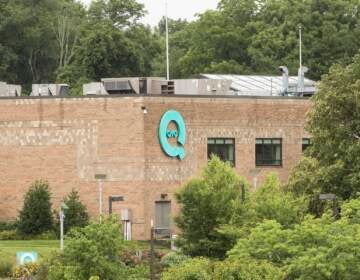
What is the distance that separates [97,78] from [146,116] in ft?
139

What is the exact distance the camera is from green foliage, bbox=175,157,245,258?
2307 inches

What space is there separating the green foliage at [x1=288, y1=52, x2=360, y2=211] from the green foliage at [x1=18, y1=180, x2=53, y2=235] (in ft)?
55.6

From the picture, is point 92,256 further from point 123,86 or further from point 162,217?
point 123,86

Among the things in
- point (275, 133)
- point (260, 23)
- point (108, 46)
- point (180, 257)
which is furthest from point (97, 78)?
point (180, 257)

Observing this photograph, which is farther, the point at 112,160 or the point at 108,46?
the point at 108,46

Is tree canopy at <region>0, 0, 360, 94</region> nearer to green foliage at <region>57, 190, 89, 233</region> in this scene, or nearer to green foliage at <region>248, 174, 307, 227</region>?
green foliage at <region>57, 190, 89, 233</region>

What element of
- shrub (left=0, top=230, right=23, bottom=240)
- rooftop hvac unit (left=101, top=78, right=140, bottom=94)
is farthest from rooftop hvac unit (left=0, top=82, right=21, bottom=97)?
shrub (left=0, top=230, right=23, bottom=240)

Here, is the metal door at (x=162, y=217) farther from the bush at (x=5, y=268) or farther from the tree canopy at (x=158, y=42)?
the tree canopy at (x=158, y=42)

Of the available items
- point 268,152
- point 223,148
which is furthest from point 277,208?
point 268,152

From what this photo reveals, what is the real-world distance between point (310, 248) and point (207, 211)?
12943 millimetres

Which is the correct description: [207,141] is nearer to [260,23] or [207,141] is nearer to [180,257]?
[180,257]

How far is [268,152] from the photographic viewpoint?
82.2 meters

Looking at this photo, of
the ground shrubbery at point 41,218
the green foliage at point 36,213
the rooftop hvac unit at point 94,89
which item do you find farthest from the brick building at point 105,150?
the rooftop hvac unit at point 94,89

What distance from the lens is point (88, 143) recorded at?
76375 mm
